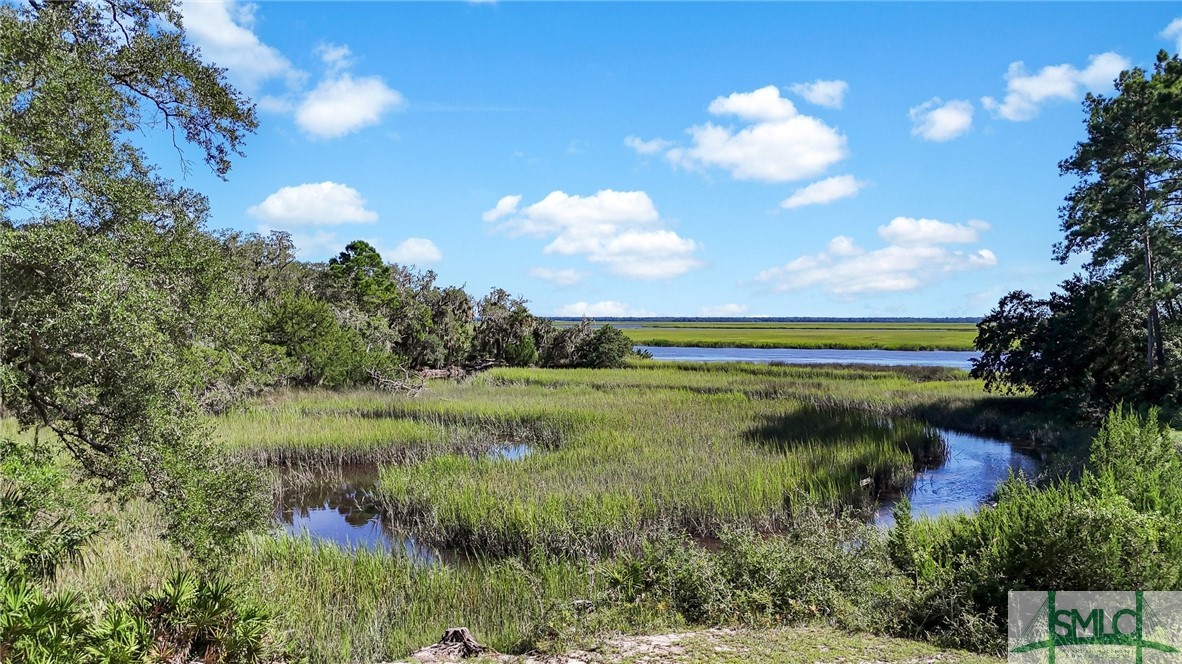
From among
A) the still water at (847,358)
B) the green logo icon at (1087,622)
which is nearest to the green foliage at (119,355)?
the green logo icon at (1087,622)

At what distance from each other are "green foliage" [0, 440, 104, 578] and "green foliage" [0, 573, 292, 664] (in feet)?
1.67

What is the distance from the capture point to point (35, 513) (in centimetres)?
679

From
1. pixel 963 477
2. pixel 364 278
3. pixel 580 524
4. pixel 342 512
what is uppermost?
pixel 364 278

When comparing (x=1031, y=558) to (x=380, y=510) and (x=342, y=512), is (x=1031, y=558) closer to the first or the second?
(x=380, y=510)

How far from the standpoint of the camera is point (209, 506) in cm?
768

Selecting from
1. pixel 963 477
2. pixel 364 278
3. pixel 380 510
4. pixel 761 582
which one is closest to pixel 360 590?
pixel 761 582

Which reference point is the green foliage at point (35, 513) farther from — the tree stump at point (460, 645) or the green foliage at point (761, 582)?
the green foliage at point (761, 582)

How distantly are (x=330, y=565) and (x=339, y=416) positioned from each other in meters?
14.8

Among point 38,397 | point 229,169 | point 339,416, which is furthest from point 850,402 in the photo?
point 38,397

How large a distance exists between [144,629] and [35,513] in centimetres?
283

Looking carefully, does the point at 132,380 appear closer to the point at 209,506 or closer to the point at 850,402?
the point at 209,506

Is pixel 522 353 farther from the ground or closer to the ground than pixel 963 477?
farther from the ground

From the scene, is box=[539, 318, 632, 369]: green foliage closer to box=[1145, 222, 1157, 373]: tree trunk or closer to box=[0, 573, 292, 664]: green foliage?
box=[1145, 222, 1157, 373]: tree trunk

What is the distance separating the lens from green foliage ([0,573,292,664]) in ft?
15.2
